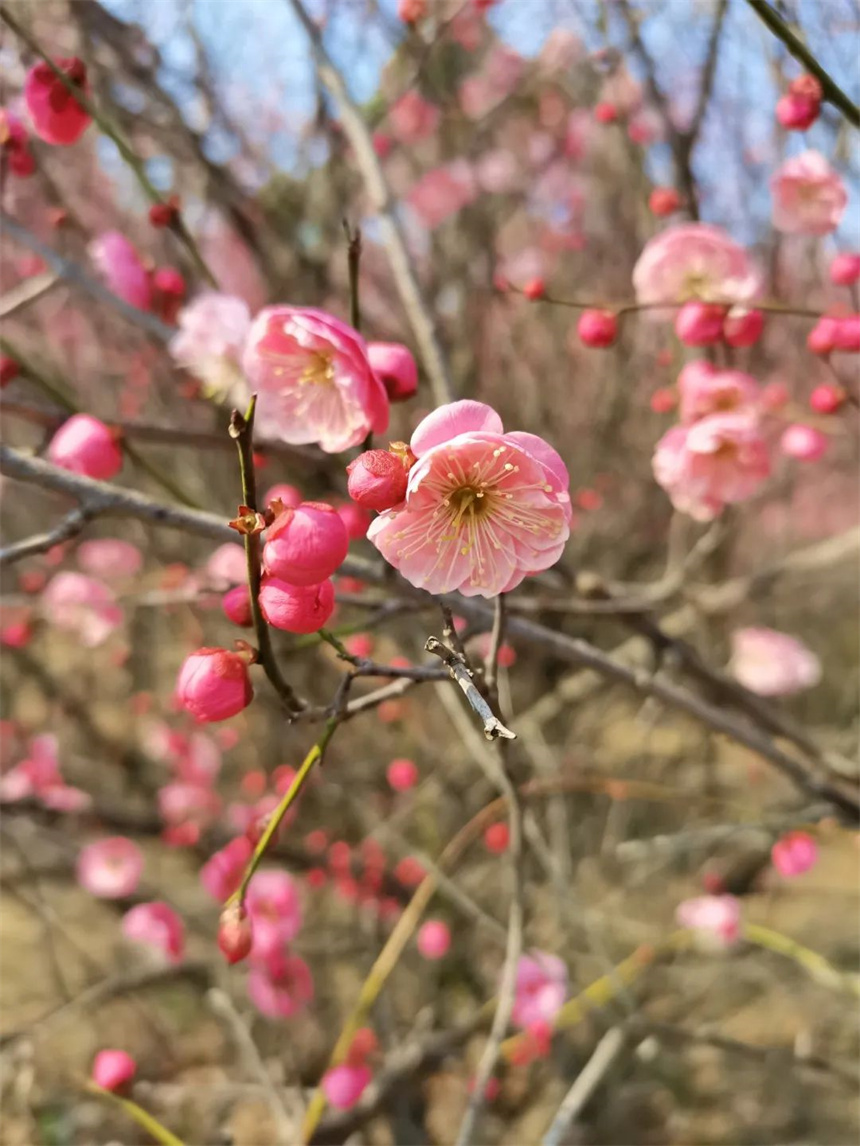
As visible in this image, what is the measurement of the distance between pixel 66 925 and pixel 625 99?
10.4 feet

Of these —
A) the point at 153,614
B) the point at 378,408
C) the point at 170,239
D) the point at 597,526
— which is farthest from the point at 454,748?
the point at 378,408

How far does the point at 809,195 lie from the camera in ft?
4.27

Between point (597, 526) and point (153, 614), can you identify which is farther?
point (153, 614)

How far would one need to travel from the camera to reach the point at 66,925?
2.77 metres

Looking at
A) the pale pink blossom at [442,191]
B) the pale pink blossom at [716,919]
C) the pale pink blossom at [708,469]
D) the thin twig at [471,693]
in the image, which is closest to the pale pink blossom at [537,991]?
the pale pink blossom at [716,919]

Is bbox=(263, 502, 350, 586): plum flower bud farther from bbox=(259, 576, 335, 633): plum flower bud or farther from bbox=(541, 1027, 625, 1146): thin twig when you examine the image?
bbox=(541, 1027, 625, 1146): thin twig

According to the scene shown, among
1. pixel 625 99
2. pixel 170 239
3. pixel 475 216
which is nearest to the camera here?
pixel 170 239

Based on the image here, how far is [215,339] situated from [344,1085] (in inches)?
51.8

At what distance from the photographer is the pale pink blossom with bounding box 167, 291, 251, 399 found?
123 centimetres

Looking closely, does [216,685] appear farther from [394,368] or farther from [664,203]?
[664,203]

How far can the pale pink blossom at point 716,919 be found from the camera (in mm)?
A: 1901

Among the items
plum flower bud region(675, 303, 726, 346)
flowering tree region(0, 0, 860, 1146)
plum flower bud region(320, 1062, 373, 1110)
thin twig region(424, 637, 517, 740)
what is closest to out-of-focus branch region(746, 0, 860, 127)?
flowering tree region(0, 0, 860, 1146)

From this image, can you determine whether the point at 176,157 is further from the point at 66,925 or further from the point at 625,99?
the point at 66,925

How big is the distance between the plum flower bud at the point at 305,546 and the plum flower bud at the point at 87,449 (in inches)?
20.6
